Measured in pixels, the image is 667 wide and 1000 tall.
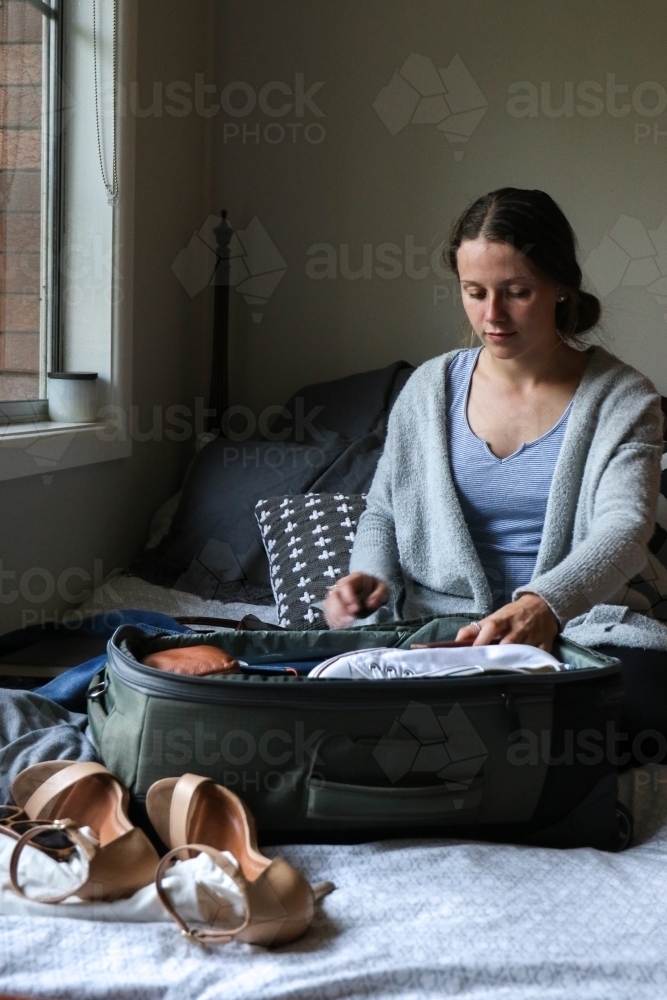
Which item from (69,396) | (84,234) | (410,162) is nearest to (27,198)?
(84,234)

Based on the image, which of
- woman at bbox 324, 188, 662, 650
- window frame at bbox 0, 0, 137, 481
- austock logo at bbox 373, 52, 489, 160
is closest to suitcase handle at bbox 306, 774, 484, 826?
woman at bbox 324, 188, 662, 650

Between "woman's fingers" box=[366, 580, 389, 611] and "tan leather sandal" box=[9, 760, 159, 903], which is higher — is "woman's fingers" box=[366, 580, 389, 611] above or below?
above

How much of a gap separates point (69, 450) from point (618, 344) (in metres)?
1.40

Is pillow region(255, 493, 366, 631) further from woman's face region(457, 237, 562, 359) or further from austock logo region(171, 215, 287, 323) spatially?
austock logo region(171, 215, 287, 323)

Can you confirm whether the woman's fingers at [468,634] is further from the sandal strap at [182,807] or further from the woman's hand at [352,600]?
the sandal strap at [182,807]

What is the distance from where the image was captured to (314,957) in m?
0.91

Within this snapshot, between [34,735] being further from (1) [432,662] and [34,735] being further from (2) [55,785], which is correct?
(1) [432,662]

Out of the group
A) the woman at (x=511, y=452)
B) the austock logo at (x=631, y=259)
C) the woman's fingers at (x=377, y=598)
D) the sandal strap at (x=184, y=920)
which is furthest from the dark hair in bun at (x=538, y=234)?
the austock logo at (x=631, y=259)

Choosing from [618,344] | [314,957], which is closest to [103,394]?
[618,344]

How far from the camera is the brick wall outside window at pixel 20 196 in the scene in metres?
2.11

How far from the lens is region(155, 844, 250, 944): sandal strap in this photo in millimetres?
924

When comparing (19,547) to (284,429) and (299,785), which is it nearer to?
(284,429)

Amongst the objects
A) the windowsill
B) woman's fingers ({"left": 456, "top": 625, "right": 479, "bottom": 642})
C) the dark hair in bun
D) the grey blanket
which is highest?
the dark hair in bun

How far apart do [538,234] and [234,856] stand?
97cm
